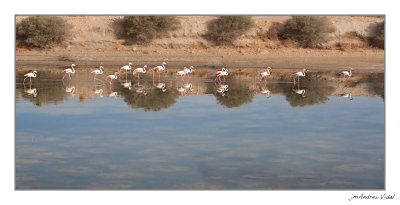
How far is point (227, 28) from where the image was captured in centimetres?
2194

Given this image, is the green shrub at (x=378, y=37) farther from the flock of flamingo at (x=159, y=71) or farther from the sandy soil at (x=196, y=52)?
the flock of flamingo at (x=159, y=71)

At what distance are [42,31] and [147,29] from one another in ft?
9.91

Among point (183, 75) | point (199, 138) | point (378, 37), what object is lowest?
point (199, 138)

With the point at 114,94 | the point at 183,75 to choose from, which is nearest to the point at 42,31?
the point at 183,75

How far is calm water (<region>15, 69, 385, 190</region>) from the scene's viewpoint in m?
9.52

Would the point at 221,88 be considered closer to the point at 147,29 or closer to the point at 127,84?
the point at 127,84

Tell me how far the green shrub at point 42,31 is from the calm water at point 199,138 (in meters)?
3.59

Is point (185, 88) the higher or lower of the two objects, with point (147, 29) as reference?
lower

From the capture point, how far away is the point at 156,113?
13.7 m

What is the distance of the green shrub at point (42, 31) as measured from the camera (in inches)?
793

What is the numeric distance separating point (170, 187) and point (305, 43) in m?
14.6

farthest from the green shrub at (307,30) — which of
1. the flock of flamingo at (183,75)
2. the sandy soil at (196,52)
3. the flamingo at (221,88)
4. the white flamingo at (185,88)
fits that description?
the white flamingo at (185,88)

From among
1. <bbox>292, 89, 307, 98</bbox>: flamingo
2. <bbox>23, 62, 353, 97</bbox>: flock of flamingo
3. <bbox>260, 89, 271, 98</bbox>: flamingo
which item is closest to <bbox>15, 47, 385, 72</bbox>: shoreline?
<bbox>23, 62, 353, 97</bbox>: flock of flamingo

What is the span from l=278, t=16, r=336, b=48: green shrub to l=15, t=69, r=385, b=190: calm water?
5.68m
